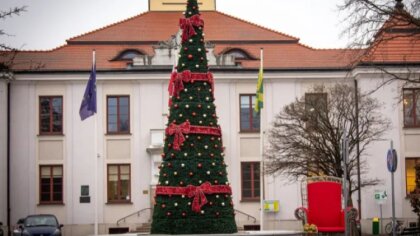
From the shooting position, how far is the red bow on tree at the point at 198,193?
25.3m

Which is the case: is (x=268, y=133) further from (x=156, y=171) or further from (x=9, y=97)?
(x=9, y=97)

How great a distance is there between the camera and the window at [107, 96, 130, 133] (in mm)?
49969

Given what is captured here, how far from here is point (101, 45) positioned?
168 ft

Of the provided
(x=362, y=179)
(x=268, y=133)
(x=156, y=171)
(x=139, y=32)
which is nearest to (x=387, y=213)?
(x=362, y=179)

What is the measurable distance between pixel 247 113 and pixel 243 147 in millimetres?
1718

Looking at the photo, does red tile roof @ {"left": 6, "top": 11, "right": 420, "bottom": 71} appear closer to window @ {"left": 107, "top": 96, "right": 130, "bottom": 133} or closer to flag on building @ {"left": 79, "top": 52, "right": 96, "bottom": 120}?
window @ {"left": 107, "top": 96, "right": 130, "bottom": 133}

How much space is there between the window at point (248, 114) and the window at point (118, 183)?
241 inches

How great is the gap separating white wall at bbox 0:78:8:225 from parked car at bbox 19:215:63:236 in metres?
6.20

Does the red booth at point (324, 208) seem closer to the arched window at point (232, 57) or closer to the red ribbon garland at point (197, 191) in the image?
the red ribbon garland at point (197, 191)

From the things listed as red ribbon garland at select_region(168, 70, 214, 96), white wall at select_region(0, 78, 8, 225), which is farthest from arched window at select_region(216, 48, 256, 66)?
red ribbon garland at select_region(168, 70, 214, 96)

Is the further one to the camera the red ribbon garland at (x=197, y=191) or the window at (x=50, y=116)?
the window at (x=50, y=116)

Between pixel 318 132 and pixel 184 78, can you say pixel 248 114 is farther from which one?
pixel 184 78

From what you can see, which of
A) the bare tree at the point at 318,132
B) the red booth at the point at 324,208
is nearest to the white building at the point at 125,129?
the bare tree at the point at 318,132

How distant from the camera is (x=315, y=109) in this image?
140 ft
